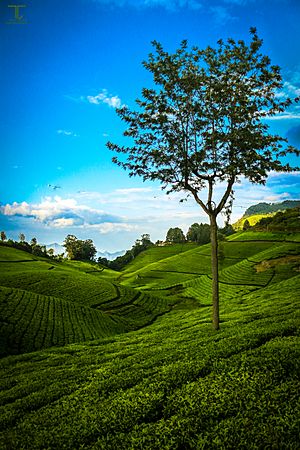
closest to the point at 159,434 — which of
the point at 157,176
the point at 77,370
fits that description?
the point at 77,370

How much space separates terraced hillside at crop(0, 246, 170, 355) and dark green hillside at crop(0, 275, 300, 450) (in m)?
19.4

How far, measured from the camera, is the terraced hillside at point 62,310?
111 ft

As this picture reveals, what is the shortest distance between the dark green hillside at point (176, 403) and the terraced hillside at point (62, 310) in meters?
19.4

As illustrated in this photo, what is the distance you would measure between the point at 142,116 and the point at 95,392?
18.6 meters

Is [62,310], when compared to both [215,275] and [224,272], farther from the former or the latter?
[224,272]

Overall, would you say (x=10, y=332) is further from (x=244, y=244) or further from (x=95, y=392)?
(x=244, y=244)

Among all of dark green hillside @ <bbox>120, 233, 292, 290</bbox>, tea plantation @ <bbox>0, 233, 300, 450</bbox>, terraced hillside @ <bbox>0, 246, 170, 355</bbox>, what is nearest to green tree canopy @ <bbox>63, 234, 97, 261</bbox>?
dark green hillside @ <bbox>120, 233, 292, 290</bbox>

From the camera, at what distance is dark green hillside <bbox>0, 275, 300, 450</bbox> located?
8.02m

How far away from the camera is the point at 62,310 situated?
4444 cm

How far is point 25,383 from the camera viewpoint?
17219 millimetres

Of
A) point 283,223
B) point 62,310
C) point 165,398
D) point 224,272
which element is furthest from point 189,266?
point 165,398

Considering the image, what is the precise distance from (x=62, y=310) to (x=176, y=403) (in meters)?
38.0

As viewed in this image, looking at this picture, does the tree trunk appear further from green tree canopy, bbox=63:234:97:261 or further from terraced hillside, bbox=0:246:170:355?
green tree canopy, bbox=63:234:97:261

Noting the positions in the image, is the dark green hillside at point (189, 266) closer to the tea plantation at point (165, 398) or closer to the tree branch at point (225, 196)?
the tree branch at point (225, 196)
